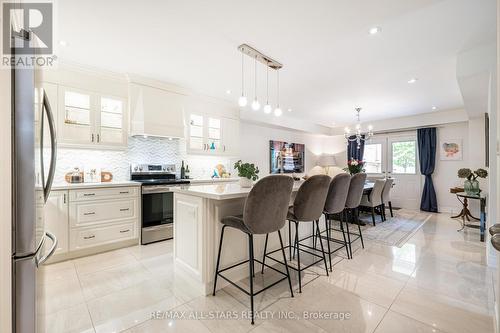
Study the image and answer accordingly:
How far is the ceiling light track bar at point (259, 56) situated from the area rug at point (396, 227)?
121 inches

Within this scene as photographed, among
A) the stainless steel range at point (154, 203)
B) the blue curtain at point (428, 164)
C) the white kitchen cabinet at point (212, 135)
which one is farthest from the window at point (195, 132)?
the blue curtain at point (428, 164)

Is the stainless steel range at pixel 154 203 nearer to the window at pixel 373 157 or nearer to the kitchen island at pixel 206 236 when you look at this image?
the kitchen island at pixel 206 236

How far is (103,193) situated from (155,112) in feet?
4.94

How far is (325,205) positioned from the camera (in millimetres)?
2549

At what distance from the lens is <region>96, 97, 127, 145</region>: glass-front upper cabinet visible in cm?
343

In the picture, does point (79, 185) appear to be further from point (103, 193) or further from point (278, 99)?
point (278, 99)

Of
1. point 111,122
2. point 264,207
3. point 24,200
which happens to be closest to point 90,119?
point 111,122

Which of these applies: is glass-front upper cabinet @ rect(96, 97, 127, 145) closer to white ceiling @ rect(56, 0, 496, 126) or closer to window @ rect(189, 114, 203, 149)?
white ceiling @ rect(56, 0, 496, 126)

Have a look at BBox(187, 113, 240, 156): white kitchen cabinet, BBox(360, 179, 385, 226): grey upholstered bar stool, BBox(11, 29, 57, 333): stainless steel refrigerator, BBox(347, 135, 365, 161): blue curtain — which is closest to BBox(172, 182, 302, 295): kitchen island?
BBox(11, 29, 57, 333): stainless steel refrigerator

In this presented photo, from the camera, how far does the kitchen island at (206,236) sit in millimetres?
2051

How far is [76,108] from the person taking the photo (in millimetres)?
3244

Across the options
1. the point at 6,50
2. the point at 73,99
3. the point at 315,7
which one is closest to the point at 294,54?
the point at 315,7

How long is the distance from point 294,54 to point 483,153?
529cm

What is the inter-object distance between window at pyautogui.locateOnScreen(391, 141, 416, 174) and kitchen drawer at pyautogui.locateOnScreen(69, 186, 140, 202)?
22.4 feet
